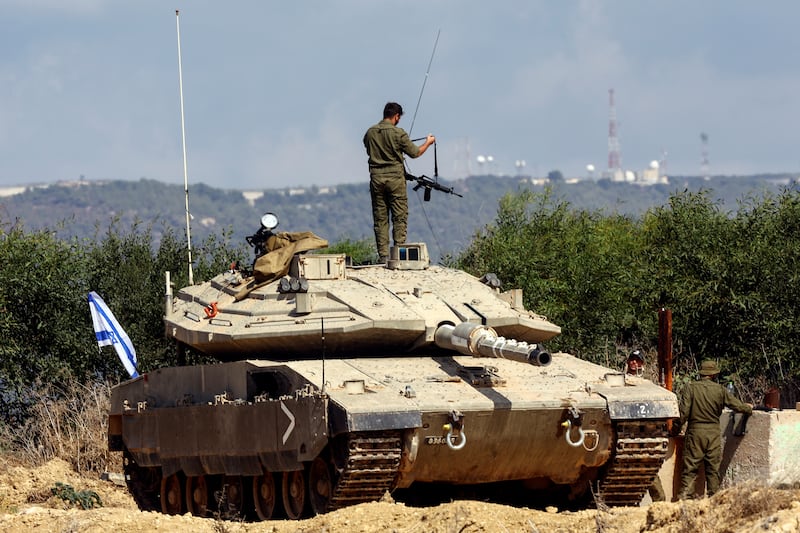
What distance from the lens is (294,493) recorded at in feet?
57.7

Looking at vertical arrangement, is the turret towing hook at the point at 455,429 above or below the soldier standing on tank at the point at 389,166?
below

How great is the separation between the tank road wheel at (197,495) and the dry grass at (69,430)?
6339mm

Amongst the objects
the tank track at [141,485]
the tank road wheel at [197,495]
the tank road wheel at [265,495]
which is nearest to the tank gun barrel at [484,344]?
the tank road wheel at [265,495]

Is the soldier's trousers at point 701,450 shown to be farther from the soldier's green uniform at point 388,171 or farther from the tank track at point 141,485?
the tank track at point 141,485

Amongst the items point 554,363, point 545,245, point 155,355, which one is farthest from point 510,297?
point 545,245

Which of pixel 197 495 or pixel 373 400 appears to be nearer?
pixel 373 400

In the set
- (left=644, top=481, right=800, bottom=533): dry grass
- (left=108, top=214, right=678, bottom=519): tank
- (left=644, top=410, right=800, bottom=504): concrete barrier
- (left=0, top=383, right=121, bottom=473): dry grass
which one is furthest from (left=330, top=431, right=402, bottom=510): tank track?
(left=0, top=383, right=121, bottom=473): dry grass

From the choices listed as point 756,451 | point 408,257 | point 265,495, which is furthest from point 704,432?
point 265,495

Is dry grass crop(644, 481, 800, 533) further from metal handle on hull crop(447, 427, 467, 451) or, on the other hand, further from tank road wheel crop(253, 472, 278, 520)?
tank road wheel crop(253, 472, 278, 520)

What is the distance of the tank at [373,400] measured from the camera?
16.2m

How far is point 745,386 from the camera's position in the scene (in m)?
27.2

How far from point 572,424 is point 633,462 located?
3.05ft

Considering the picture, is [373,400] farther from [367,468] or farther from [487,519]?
[487,519]

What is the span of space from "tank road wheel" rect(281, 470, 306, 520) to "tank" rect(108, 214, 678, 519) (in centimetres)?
2
